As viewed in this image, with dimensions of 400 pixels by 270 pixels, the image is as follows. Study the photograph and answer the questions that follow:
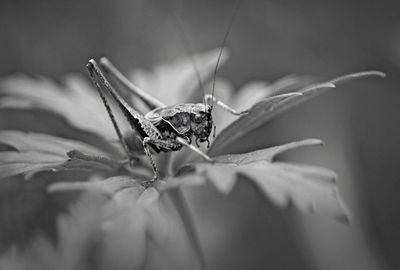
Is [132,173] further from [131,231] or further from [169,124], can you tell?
[131,231]

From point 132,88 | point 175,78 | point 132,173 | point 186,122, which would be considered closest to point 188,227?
point 132,173

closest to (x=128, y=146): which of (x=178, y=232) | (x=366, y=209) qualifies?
(x=178, y=232)

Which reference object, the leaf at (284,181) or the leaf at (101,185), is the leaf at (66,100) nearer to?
the leaf at (101,185)

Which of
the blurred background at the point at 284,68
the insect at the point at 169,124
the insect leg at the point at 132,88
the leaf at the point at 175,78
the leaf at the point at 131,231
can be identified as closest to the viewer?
the leaf at the point at 131,231

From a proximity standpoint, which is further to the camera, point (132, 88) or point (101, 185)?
point (132, 88)

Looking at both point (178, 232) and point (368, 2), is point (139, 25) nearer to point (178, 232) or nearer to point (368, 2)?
point (368, 2)

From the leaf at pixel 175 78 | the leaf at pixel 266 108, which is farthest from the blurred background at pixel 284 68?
the leaf at pixel 266 108

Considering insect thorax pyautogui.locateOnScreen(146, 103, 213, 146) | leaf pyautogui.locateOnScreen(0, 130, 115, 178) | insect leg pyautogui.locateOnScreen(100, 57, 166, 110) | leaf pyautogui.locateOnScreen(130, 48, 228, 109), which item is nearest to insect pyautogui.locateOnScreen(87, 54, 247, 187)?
insect thorax pyautogui.locateOnScreen(146, 103, 213, 146)
